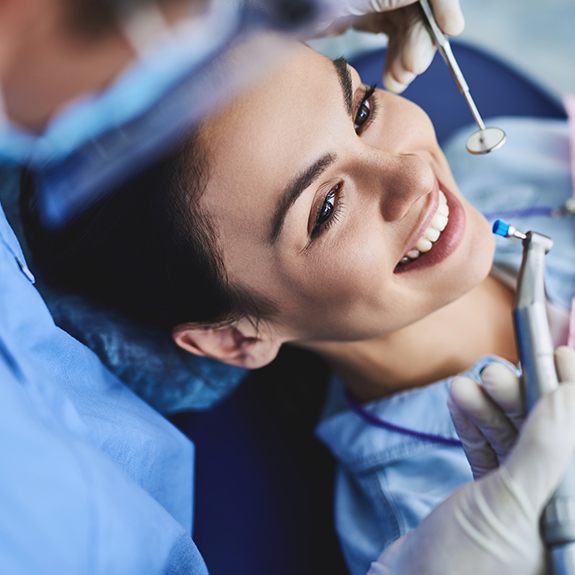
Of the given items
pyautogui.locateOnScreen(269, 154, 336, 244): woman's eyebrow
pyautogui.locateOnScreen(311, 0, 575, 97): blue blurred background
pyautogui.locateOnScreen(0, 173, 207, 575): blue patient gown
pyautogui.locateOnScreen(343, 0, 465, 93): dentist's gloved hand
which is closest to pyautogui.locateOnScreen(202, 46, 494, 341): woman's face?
pyautogui.locateOnScreen(269, 154, 336, 244): woman's eyebrow

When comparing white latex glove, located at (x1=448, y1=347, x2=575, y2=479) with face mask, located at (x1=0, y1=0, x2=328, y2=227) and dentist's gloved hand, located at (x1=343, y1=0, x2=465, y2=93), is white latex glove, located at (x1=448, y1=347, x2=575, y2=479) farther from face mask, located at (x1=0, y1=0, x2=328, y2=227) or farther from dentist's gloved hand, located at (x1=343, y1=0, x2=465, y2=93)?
dentist's gloved hand, located at (x1=343, y1=0, x2=465, y2=93)

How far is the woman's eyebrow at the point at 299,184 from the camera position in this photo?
75 cm

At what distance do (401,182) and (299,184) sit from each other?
125 millimetres

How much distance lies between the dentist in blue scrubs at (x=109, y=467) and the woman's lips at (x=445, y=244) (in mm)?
232

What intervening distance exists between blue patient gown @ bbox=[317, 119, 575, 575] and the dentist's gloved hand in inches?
15.3

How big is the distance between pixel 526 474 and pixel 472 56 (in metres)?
1.07

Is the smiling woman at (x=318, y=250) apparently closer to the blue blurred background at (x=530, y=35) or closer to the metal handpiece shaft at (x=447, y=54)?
the metal handpiece shaft at (x=447, y=54)

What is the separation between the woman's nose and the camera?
779 mm

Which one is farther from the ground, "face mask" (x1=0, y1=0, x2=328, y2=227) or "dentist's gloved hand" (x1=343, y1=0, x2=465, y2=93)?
"face mask" (x1=0, y1=0, x2=328, y2=227)

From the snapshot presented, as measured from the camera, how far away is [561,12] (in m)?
1.89

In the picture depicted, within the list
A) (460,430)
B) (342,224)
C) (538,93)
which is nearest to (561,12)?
(538,93)

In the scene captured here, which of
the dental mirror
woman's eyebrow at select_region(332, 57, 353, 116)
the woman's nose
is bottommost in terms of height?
the dental mirror

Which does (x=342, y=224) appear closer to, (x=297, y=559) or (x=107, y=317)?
(x=107, y=317)

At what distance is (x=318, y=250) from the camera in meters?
0.80
